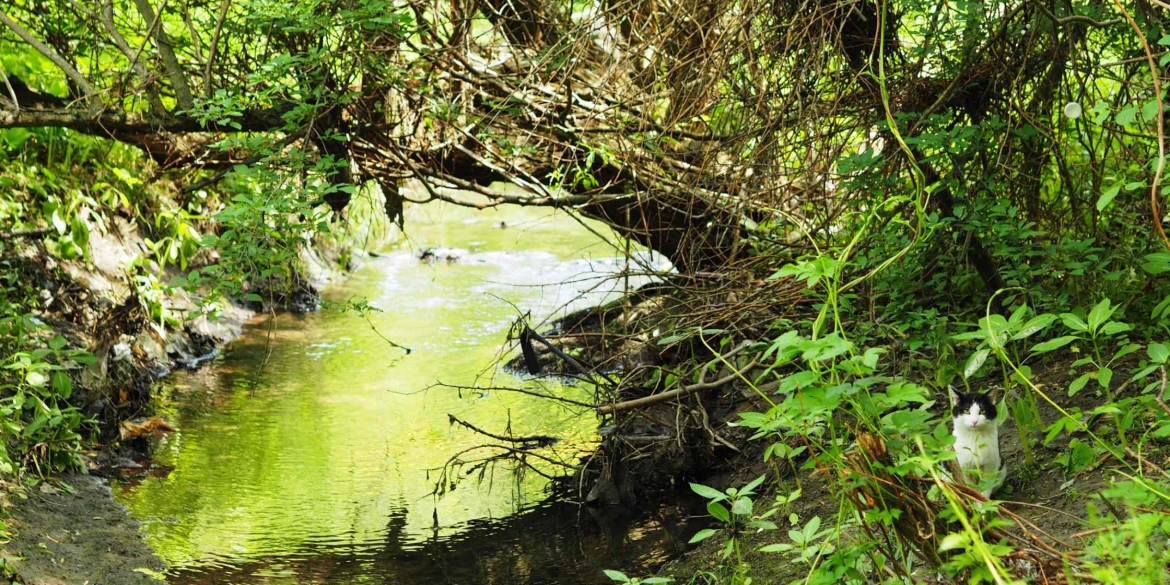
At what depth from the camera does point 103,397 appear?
5.89 m

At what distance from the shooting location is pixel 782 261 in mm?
5336

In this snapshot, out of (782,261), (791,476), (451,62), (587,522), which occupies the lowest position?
(587,522)

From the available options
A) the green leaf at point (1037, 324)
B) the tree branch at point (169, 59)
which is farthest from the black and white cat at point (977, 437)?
the tree branch at point (169, 59)

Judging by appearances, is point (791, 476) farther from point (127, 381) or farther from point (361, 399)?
point (127, 381)

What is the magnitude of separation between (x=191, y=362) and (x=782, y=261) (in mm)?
4765

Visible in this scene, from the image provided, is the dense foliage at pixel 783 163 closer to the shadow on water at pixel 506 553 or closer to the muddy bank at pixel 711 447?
the muddy bank at pixel 711 447

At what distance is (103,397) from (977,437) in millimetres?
4800

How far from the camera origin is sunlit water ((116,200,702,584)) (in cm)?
466

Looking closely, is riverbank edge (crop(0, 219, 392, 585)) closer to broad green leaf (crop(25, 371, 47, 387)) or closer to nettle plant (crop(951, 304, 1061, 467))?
broad green leaf (crop(25, 371, 47, 387))

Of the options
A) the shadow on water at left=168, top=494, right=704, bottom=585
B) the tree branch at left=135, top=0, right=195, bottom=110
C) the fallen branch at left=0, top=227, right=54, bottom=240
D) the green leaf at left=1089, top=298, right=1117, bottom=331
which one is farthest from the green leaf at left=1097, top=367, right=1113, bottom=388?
the fallen branch at left=0, top=227, right=54, bottom=240

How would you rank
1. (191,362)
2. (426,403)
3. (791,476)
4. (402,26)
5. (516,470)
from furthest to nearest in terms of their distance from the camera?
(191,362)
(426,403)
(516,470)
(402,26)
(791,476)

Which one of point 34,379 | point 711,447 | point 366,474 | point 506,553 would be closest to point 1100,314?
point 711,447

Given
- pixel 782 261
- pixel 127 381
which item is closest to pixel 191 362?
pixel 127 381

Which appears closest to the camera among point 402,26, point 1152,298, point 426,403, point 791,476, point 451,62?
point 1152,298
